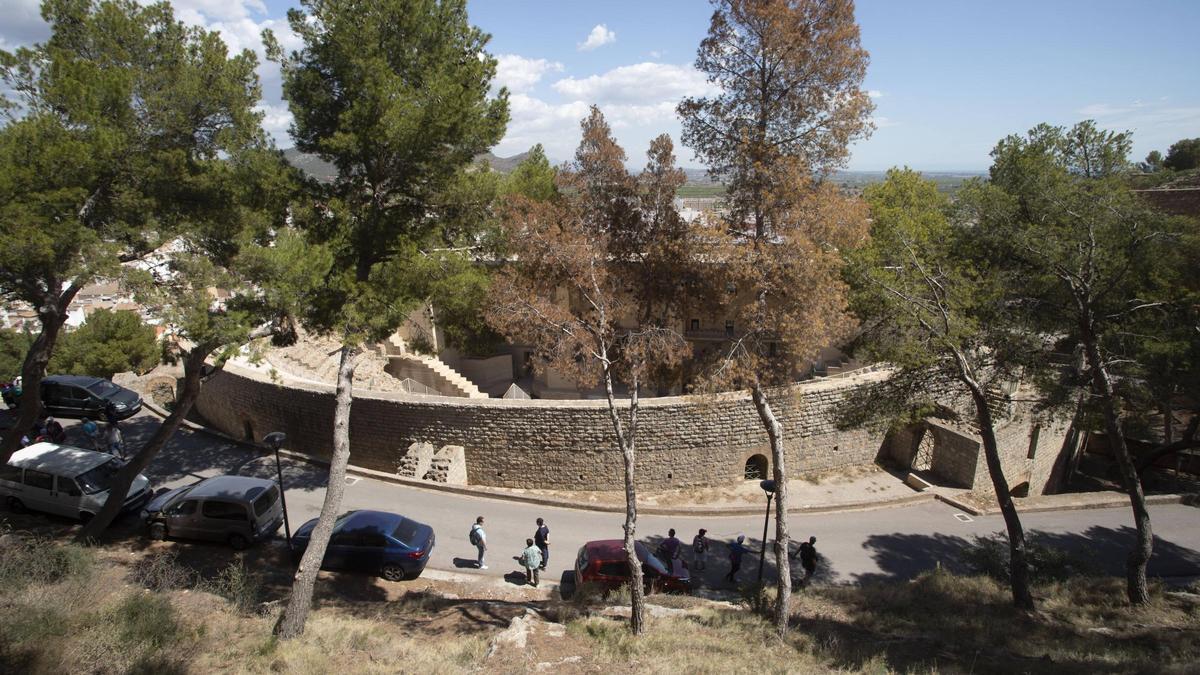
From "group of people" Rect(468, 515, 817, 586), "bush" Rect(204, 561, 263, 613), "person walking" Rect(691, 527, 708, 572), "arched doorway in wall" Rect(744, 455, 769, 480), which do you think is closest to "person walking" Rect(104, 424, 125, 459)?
"bush" Rect(204, 561, 263, 613)

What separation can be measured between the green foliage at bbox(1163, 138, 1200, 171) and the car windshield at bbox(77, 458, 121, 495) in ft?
244

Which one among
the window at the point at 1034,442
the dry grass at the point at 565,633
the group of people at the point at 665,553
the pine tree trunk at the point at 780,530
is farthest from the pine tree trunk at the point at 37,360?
the window at the point at 1034,442

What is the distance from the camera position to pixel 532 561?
11766mm

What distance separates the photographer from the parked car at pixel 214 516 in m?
12.2

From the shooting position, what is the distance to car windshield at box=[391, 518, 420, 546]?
11734 millimetres

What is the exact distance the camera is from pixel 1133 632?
1048 cm

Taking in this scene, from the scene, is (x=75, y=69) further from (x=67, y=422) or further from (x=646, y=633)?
(x=67, y=422)

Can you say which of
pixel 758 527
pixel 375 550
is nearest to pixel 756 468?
pixel 758 527

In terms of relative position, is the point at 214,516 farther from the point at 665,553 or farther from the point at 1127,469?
the point at 1127,469

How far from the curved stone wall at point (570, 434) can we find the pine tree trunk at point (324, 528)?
612 centimetres

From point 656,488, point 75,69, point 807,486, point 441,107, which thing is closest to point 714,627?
point 656,488

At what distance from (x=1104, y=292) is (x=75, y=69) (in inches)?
703

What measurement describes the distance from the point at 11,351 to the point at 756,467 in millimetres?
33062

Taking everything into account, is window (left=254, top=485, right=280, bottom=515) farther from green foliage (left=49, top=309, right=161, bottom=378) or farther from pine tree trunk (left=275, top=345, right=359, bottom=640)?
green foliage (left=49, top=309, right=161, bottom=378)
